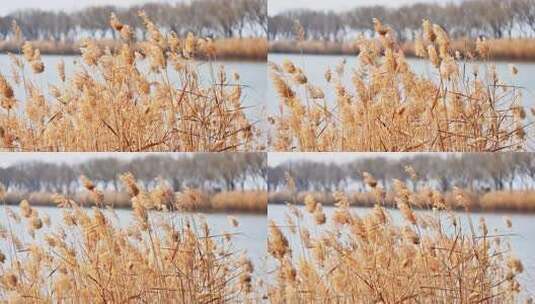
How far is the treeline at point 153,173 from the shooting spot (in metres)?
3.78

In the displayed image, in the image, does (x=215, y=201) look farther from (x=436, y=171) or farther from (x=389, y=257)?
(x=436, y=171)

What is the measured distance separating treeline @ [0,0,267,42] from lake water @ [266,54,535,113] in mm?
202

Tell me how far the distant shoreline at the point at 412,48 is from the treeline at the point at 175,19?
0.42 ft

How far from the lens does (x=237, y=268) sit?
12.4 feet

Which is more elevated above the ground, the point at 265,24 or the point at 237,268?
the point at 265,24

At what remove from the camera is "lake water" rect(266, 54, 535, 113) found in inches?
147

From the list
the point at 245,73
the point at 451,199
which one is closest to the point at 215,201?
the point at 245,73

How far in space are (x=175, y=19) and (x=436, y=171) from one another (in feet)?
4.40

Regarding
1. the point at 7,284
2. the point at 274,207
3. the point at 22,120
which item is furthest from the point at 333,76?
the point at 7,284

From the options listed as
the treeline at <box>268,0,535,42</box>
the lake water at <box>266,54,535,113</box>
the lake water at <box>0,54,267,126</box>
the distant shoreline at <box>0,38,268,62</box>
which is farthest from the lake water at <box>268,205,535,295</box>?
the distant shoreline at <box>0,38,268,62</box>

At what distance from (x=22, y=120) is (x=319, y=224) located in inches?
55.6

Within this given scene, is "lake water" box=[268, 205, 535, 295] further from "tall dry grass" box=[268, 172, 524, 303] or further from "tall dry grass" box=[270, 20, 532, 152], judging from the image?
"tall dry grass" box=[270, 20, 532, 152]

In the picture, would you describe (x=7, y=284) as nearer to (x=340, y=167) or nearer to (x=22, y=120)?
(x=22, y=120)

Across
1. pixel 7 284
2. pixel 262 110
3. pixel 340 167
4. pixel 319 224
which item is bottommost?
pixel 7 284
